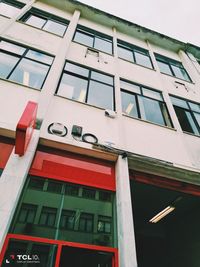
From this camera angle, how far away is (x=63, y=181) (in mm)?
4863

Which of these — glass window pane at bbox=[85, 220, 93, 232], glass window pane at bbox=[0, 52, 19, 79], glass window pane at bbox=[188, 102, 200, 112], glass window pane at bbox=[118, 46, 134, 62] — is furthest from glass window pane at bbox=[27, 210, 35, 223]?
glass window pane at bbox=[118, 46, 134, 62]

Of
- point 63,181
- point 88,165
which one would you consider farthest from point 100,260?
point 88,165

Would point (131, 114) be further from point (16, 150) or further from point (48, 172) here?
point (16, 150)

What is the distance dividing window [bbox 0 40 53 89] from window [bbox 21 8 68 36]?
2240 mm

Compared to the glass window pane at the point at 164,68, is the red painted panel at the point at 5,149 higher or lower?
lower

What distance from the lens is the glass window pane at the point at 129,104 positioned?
747cm

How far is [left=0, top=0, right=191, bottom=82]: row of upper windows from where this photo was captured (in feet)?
30.5

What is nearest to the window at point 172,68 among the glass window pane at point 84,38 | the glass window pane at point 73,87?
the glass window pane at point 84,38

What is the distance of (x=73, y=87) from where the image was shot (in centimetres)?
729

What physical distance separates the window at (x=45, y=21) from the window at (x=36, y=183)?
7.35 metres

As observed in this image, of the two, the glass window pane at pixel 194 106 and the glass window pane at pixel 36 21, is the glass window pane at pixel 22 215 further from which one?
the glass window pane at pixel 194 106

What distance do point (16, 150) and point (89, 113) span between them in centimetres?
279

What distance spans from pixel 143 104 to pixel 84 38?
503cm

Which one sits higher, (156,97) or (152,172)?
(156,97)
